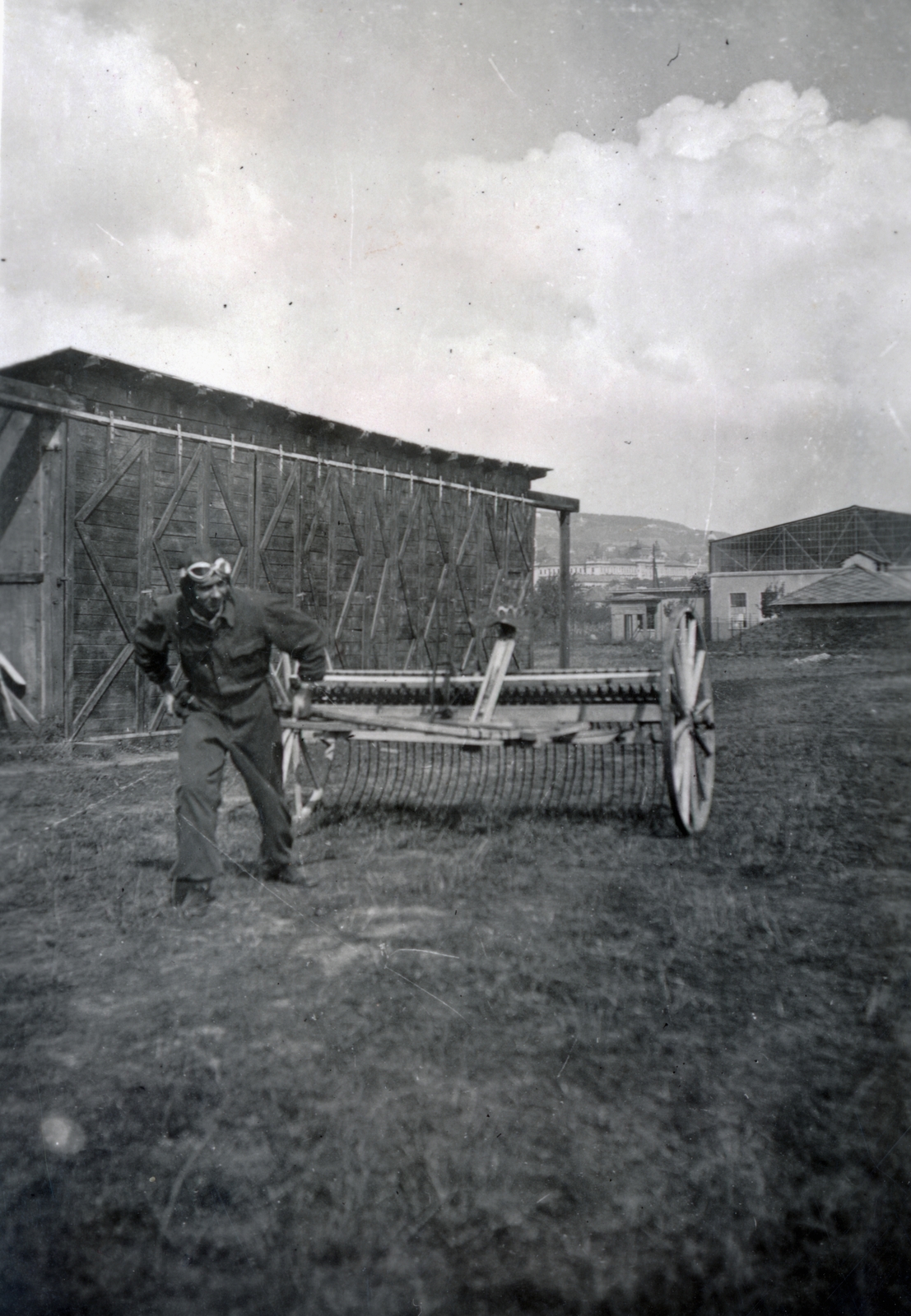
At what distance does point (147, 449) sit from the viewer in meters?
10.5

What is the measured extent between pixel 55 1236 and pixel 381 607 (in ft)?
37.8

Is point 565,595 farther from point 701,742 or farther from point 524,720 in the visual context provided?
point 524,720

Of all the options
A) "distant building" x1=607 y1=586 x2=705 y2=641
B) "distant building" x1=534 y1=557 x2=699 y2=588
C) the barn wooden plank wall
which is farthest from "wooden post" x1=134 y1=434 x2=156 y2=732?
"distant building" x1=534 y1=557 x2=699 y2=588

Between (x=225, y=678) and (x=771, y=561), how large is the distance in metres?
43.3

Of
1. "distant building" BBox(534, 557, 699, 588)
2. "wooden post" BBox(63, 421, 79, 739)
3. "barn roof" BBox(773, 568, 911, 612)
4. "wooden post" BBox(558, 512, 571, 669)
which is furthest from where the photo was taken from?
"distant building" BBox(534, 557, 699, 588)

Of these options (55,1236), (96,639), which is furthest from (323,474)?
(55,1236)

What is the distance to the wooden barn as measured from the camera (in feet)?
31.9

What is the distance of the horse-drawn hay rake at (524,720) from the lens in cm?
511

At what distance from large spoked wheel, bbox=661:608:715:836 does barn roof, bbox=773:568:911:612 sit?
22.9 meters

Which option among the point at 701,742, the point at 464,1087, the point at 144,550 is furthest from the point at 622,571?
the point at 464,1087

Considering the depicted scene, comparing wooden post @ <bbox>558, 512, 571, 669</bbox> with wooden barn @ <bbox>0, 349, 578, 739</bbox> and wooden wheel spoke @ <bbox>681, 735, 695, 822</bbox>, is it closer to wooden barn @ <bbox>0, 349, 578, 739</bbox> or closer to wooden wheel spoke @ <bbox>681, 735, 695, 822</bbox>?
wooden barn @ <bbox>0, 349, 578, 739</bbox>

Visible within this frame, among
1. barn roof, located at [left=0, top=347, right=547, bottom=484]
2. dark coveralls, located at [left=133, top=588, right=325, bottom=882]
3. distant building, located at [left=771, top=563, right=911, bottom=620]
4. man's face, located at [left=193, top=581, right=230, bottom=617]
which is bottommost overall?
dark coveralls, located at [left=133, top=588, right=325, bottom=882]

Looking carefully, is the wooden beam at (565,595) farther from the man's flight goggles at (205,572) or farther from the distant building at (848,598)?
the distant building at (848,598)

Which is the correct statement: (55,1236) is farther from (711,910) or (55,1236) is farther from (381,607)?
(381,607)
